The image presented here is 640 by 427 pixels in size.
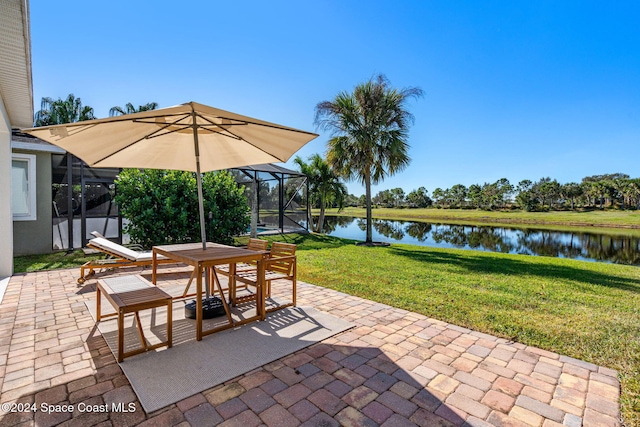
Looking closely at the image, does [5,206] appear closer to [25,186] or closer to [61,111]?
[25,186]

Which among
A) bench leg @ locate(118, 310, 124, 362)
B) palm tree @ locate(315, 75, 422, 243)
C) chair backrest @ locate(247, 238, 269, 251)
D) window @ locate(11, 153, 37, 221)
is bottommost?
bench leg @ locate(118, 310, 124, 362)

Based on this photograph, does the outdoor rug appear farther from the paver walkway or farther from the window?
the window

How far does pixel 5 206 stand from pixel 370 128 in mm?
9925

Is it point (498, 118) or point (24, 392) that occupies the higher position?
point (498, 118)

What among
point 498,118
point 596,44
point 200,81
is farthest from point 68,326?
point 498,118

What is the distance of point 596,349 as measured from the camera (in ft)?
9.41

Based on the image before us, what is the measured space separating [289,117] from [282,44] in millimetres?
7786

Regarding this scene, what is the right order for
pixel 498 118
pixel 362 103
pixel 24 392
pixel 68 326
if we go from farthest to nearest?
pixel 498 118 → pixel 362 103 → pixel 68 326 → pixel 24 392

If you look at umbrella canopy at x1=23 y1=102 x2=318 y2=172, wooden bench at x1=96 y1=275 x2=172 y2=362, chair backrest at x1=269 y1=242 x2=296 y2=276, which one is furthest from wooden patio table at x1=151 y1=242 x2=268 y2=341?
umbrella canopy at x1=23 y1=102 x2=318 y2=172

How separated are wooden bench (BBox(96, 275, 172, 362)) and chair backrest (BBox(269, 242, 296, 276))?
152cm

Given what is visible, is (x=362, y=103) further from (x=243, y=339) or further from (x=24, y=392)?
(x=24, y=392)

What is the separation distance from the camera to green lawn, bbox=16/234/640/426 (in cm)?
295

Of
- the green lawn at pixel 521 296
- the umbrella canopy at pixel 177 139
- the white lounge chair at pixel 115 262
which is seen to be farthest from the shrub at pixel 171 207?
the umbrella canopy at pixel 177 139

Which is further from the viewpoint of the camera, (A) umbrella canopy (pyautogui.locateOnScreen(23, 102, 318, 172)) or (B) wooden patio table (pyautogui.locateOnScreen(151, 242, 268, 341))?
(B) wooden patio table (pyautogui.locateOnScreen(151, 242, 268, 341))
